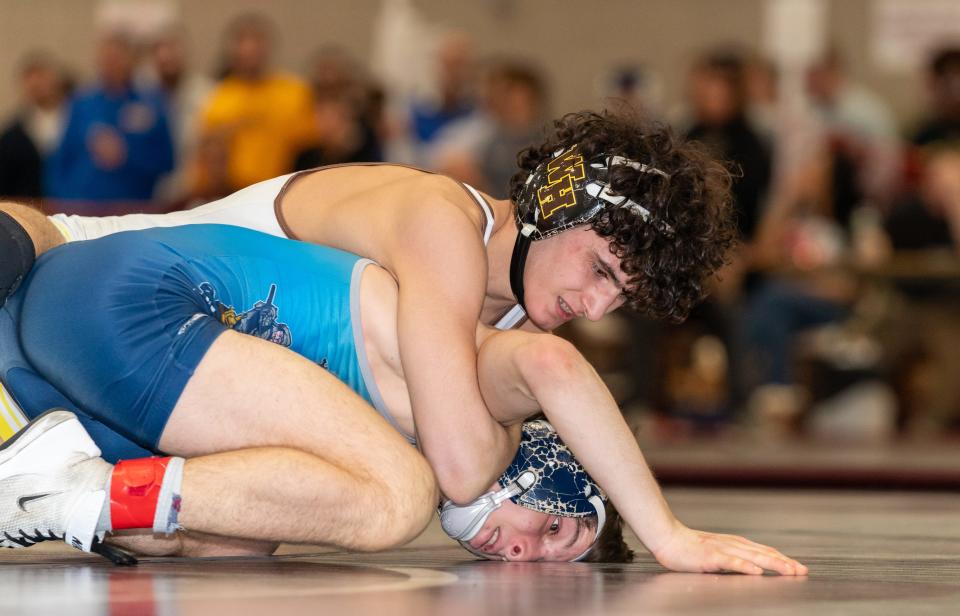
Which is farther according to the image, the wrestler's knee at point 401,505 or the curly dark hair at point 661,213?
the curly dark hair at point 661,213

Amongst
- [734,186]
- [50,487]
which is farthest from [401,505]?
[734,186]

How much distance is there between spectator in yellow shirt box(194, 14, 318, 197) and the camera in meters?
8.20

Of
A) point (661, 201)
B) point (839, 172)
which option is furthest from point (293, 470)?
point (839, 172)

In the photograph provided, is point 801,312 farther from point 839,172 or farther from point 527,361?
point 527,361

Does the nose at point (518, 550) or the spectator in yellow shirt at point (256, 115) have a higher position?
the spectator in yellow shirt at point (256, 115)

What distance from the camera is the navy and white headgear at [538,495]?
10.3 ft

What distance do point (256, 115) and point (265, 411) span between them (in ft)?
18.4

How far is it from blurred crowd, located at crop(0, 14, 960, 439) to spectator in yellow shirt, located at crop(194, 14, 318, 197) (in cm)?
1

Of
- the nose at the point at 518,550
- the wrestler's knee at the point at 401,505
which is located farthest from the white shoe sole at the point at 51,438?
the nose at the point at 518,550

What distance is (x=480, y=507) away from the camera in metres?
3.15

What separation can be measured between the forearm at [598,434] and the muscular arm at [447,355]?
14cm

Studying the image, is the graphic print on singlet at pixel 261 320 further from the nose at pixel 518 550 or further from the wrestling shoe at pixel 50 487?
the nose at pixel 518 550

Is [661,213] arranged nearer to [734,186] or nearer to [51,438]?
[51,438]

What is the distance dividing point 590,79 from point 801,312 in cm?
479
